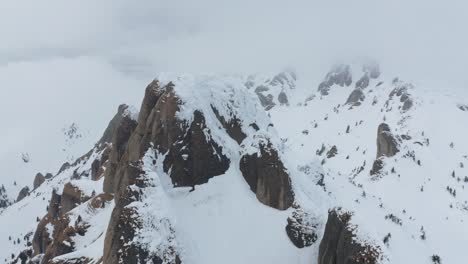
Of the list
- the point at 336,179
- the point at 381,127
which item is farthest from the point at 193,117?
the point at 381,127

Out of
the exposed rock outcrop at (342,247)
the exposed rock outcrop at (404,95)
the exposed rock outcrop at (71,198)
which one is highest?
the exposed rock outcrop at (404,95)

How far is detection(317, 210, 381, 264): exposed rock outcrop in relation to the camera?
1271 inches

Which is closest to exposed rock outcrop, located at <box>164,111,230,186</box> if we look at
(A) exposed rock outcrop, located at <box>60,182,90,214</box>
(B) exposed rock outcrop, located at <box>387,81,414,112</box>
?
(A) exposed rock outcrop, located at <box>60,182,90,214</box>

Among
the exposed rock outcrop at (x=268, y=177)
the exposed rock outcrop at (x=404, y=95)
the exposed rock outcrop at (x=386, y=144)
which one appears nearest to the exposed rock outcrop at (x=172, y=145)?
the exposed rock outcrop at (x=268, y=177)

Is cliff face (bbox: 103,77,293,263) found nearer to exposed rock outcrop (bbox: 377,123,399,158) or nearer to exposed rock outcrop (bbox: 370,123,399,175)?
exposed rock outcrop (bbox: 370,123,399,175)

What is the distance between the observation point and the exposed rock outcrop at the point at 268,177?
45572 millimetres

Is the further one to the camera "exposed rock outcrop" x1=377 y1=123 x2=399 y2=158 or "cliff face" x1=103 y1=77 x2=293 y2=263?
"exposed rock outcrop" x1=377 y1=123 x2=399 y2=158

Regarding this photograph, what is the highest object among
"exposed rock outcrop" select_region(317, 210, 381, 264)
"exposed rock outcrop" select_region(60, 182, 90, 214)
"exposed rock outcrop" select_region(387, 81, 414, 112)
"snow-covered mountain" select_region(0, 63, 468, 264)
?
"exposed rock outcrop" select_region(387, 81, 414, 112)

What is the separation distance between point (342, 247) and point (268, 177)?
12.9 m

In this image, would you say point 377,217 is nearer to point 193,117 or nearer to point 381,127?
point 193,117

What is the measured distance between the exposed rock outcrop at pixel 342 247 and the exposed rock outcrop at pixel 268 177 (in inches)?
283

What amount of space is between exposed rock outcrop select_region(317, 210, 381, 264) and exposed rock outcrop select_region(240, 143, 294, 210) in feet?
23.6

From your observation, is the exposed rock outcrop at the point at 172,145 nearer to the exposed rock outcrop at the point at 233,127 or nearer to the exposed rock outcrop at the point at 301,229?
the exposed rock outcrop at the point at 233,127

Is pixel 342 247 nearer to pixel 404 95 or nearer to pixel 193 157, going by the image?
pixel 193 157
